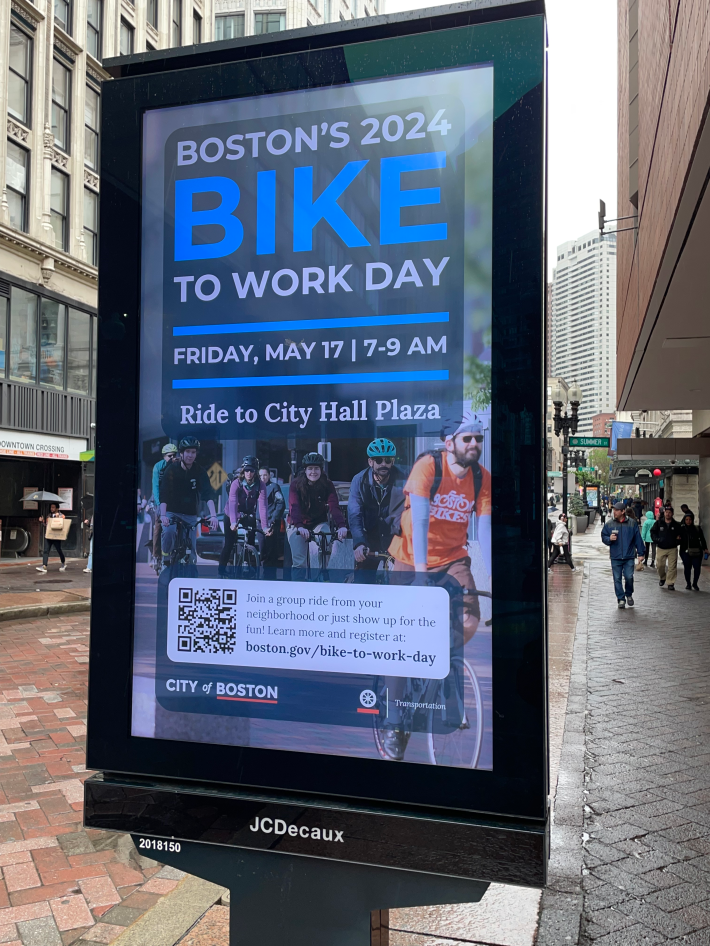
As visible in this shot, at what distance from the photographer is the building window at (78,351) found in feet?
87.6

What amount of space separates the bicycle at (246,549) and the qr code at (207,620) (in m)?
0.07

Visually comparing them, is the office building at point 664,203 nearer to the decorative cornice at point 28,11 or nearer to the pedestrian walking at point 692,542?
the pedestrian walking at point 692,542

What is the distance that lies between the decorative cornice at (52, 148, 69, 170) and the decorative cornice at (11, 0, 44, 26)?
3.76m

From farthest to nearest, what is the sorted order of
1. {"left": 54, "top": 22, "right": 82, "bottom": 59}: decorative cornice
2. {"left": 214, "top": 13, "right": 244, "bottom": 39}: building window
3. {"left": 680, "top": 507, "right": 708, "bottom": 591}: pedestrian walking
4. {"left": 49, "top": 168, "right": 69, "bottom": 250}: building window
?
{"left": 214, "top": 13, "right": 244, "bottom": 39}: building window
{"left": 49, "top": 168, "right": 69, "bottom": 250}: building window
{"left": 54, "top": 22, "right": 82, "bottom": 59}: decorative cornice
{"left": 680, "top": 507, "right": 708, "bottom": 591}: pedestrian walking

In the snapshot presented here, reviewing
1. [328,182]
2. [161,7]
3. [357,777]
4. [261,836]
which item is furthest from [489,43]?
[161,7]

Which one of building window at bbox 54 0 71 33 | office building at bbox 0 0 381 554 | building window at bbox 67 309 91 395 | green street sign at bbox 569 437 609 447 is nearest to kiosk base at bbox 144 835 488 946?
green street sign at bbox 569 437 609 447

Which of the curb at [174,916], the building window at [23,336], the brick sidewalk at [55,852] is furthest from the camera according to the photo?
the building window at [23,336]

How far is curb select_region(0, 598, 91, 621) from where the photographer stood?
38.7ft

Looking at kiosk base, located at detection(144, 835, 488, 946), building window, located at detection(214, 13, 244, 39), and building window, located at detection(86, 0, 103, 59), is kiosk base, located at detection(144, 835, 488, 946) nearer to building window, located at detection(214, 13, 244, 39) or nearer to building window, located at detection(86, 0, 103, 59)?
building window, located at detection(86, 0, 103, 59)

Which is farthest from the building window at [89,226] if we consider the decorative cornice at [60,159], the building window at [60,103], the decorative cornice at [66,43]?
the decorative cornice at [66,43]

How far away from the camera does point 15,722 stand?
21.0 feet

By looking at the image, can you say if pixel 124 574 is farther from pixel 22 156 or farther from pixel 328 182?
pixel 22 156

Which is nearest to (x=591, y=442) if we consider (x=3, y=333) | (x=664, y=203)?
(x=664, y=203)

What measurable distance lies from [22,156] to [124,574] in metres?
26.8
